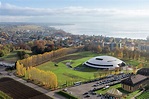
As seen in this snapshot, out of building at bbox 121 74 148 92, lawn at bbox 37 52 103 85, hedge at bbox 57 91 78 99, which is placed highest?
building at bbox 121 74 148 92

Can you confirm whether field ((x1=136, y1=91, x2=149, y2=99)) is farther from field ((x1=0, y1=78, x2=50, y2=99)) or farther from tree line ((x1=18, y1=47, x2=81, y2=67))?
tree line ((x1=18, y1=47, x2=81, y2=67))

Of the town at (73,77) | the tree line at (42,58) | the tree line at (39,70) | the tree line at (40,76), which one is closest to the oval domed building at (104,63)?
the town at (73,77)

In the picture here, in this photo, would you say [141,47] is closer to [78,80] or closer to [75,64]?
[75,64]

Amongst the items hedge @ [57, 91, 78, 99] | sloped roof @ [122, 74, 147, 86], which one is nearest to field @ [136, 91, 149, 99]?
sloped roof @ [122, 74, 147, 86]

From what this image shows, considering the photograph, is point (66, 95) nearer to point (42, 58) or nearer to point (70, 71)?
point (70, 71)

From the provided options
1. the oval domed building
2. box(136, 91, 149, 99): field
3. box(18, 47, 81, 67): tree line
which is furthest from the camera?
box(18, 47, 81, 67): tree line

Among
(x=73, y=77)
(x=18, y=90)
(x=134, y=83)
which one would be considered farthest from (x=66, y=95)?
(x=134, y=83)
